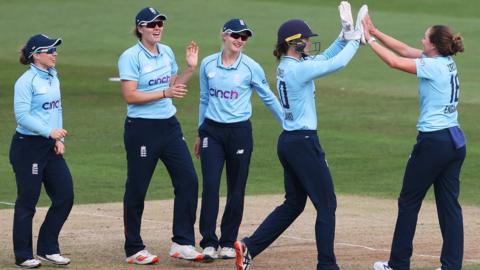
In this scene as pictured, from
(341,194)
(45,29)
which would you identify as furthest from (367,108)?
(45,29)

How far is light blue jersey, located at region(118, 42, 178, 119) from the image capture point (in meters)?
11.9

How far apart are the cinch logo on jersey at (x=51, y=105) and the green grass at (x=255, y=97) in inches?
171

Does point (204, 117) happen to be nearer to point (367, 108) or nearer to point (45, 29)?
point (367, 108)

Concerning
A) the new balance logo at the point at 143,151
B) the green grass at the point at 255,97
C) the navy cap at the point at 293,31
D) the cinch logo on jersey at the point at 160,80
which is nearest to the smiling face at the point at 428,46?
the navy cap at the point at 293,31

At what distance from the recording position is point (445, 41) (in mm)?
10836

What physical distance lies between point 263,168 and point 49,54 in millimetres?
7433

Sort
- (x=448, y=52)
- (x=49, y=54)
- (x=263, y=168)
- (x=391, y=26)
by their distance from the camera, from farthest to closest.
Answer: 1. (x=391, y=26)
2. (x=263, y=168)
3. (x=49, y=54)
4. (x=448, y=52)

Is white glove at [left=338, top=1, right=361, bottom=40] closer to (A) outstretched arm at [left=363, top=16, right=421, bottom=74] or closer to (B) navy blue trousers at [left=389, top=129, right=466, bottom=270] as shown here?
(A) outstretched arm at [left=363, top=16, right=421, bottom=74]

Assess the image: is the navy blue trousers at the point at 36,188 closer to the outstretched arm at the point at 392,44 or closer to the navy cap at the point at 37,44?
the navy cap at the point at 37,44

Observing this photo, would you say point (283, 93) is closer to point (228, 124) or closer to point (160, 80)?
point (228, 124)

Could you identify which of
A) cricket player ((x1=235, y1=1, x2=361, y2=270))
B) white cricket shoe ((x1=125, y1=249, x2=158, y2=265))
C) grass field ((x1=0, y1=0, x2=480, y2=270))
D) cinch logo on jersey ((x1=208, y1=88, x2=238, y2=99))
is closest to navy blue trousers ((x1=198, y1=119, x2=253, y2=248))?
cinch logo on jersey ((x1=208, y1=88, x2=238, y2=99))

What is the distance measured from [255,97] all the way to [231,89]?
1444 cm

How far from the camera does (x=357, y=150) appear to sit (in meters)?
20.4

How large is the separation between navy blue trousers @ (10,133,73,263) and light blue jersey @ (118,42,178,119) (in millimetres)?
895
